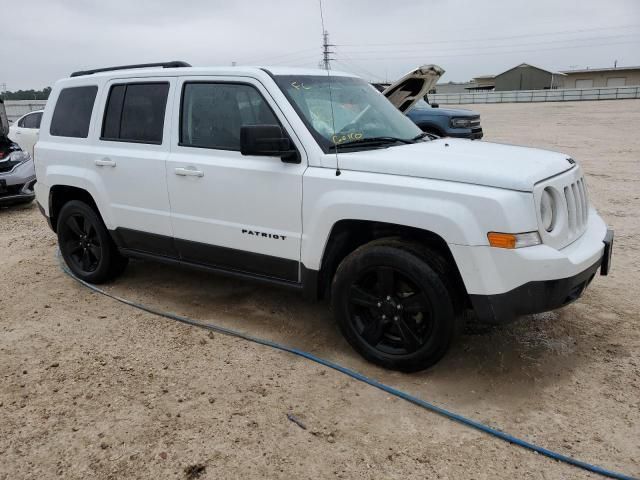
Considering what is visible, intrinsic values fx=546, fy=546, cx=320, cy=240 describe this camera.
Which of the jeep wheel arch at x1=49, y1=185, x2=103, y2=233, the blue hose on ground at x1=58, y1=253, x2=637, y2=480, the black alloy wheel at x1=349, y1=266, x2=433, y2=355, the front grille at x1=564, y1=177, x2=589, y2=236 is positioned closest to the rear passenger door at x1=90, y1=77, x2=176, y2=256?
the jeep wheel arch at x1=49, y1=185, x2=103, y2=233

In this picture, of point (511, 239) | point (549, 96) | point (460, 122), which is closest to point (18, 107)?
point (460, 122)

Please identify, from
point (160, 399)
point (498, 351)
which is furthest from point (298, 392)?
point (498, 351)

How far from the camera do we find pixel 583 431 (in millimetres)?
2920

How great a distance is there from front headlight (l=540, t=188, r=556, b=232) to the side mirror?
5.13 feet

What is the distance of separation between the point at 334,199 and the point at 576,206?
156 centimetres

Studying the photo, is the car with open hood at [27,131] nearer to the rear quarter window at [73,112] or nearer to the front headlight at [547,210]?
the rear quarter window at [73,112]

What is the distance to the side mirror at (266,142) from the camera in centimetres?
352

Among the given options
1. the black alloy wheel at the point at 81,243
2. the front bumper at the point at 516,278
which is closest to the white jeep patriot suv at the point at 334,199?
the front bumper at the point at 516,278

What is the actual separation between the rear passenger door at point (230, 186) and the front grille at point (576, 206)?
66.9 inches

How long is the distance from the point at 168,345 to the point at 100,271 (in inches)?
63.0

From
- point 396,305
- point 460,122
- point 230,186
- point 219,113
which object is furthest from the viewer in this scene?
point 460,122

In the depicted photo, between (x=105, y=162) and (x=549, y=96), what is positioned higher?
(x=105, y=162)

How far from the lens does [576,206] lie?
→ 351 cm

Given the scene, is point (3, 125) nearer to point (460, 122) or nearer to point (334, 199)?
point (334, 199)
